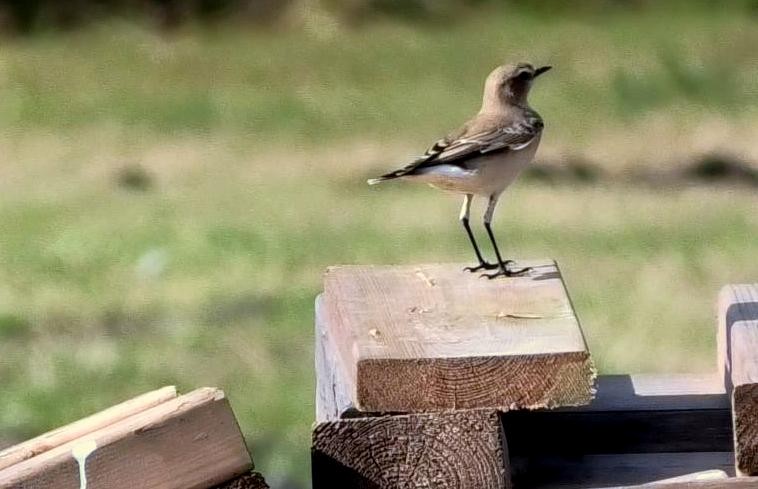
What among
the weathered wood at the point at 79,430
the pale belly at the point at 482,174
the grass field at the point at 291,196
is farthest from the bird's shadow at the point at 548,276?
the grass field at the point at 291,196

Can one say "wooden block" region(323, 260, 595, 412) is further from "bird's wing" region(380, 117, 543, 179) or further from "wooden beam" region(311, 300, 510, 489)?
"bird's wing" region(380, 117, 543, 179)

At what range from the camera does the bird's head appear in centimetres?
418

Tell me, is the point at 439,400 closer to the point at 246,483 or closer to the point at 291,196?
A: the point at 246,483

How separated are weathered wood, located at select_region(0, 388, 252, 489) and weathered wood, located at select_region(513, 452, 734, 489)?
2.06 ft

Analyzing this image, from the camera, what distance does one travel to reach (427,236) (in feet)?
26.6

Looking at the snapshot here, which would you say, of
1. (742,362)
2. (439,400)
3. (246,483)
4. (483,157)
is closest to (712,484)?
(742,362)

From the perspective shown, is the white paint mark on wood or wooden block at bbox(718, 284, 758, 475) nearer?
the white paint mark on wood

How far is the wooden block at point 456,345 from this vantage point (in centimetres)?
219

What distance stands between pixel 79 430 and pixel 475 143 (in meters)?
1.90

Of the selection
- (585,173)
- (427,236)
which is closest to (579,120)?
(585,173)

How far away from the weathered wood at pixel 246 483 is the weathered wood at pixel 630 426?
0.56 metres

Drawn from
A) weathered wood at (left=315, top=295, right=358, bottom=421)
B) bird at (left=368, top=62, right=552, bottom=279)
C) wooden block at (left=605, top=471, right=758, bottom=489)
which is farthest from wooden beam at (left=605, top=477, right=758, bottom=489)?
bird at (left=368, top=62, right=552, bottom=279)

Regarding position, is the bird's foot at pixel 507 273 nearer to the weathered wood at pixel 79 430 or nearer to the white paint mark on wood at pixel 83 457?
the weathered wood at pixel 79 430

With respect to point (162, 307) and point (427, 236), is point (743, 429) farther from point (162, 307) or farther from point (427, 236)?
point (427, 236)
